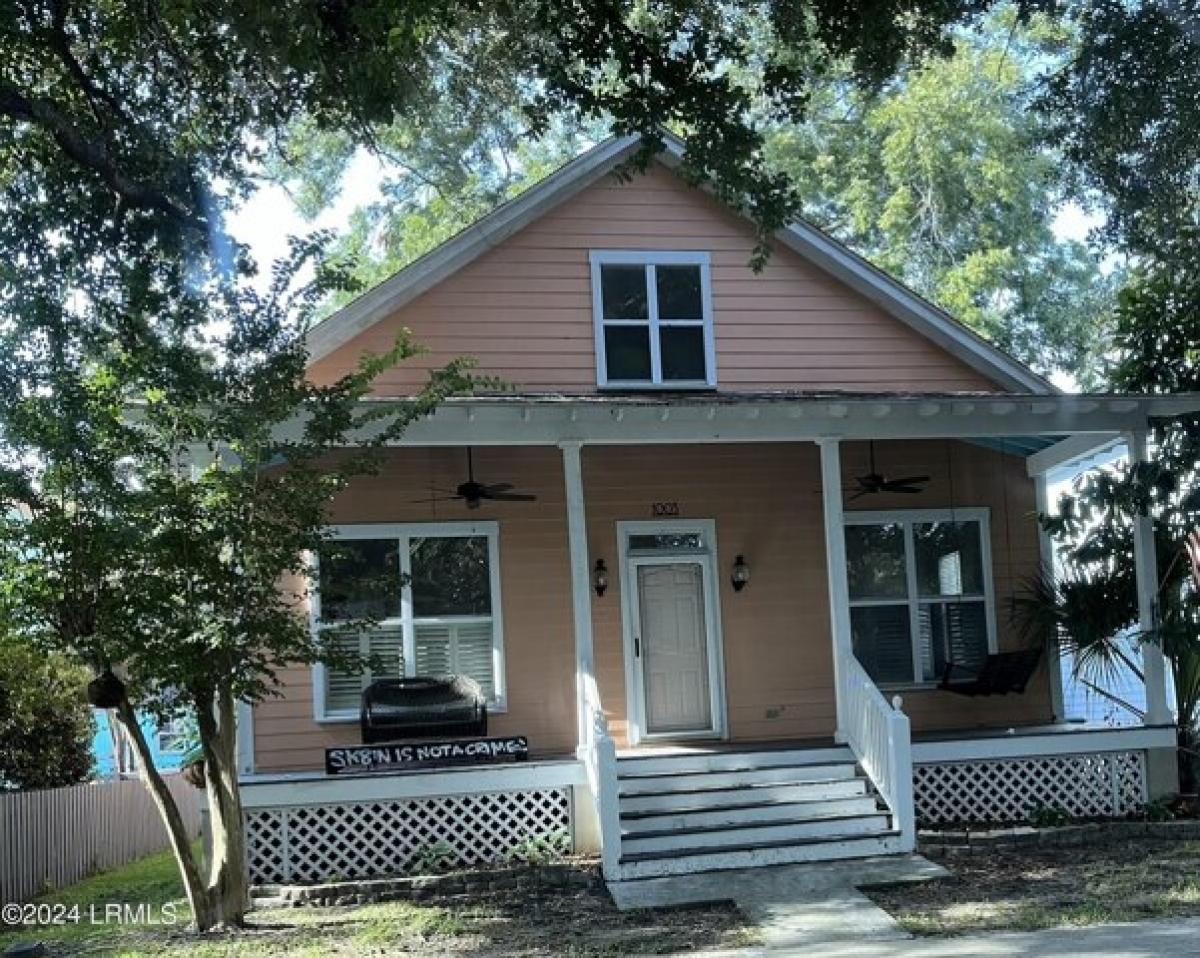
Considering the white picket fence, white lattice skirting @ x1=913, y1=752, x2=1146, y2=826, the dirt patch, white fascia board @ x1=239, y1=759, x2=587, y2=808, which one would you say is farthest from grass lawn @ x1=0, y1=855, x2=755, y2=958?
white lattice skirting @ x1=913, y1=752, x2=1146, y2=826

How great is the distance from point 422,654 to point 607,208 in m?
4.82

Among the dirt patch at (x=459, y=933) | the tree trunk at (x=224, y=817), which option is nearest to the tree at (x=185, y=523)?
the tree trunk at (x=224, y=817)

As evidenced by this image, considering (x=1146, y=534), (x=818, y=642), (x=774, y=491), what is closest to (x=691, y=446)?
(x=774, y=491)

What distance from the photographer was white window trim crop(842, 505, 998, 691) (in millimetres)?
13688

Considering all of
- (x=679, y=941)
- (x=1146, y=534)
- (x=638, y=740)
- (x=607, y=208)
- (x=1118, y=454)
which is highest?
(x=607, y=208)

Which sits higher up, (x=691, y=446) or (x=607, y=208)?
(x=607, y=208)

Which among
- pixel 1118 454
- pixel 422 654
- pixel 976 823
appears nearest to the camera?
pixel 976 823

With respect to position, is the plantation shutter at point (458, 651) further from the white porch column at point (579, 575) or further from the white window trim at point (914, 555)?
the white window trim at point (914, 555)

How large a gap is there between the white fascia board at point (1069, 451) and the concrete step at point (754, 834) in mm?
4430

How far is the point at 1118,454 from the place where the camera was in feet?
52.1

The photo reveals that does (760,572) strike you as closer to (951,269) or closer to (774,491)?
(774,491)

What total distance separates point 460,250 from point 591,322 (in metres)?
1.48

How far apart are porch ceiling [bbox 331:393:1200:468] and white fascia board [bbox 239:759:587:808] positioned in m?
2.71

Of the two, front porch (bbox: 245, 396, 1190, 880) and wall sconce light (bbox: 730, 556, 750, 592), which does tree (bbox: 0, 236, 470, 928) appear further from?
wall sconce light (bbox: 730, 556, 750, 592)
